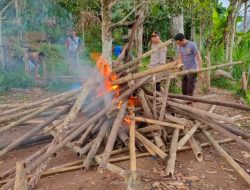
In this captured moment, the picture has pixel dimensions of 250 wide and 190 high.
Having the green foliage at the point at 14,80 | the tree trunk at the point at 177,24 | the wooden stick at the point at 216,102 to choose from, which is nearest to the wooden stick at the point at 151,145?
the wooden stick at the point at 216,102

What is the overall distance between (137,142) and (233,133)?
1.70 meters

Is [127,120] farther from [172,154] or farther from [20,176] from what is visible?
[20,176]

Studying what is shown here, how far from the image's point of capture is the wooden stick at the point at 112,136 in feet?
14.4

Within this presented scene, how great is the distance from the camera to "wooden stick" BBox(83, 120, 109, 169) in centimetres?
477

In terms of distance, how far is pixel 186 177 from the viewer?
4754 millimetres

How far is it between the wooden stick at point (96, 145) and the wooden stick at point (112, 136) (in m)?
0.25

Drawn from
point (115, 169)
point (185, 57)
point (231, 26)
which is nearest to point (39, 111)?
point (115, 169)

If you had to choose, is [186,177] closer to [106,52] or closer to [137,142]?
[137,142]

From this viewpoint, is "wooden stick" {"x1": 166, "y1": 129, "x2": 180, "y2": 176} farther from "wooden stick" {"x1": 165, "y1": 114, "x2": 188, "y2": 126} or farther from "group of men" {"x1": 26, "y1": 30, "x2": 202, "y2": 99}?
"group of men" {"x1": 26, "y1": 30, "x2": 202, "y2": 99}

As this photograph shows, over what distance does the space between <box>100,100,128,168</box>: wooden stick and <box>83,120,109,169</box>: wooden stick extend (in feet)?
0.81

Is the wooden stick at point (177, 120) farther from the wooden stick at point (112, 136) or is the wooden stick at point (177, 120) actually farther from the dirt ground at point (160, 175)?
the wooden stick at point (112, 136)

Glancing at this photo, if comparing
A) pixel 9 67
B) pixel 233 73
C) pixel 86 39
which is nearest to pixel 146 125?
pixel 9 67

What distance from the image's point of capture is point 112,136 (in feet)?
15.9

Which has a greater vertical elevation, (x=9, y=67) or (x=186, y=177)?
(x=9, y=67)
